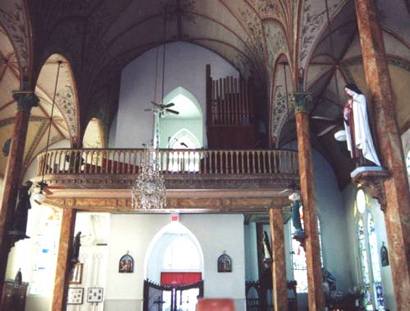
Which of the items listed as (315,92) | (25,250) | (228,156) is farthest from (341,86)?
(25,250)

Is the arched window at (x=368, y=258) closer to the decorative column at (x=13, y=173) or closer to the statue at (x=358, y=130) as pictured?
the statue at (x=358, y=130)

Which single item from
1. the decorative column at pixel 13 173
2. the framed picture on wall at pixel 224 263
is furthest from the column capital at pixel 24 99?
the framed picture on wall at pixel 224 263

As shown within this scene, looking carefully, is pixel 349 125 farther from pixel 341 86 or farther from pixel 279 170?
pixel 341 86

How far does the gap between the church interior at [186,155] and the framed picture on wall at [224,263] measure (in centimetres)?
4

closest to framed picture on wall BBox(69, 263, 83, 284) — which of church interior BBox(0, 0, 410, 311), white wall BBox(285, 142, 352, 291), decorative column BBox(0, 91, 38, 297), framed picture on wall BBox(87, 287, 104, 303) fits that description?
church interior BBox(0, 0, 410, 311)

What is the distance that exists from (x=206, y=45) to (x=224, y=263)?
9776 millimetres

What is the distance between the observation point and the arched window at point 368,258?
17.2 m

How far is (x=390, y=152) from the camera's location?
550 cm

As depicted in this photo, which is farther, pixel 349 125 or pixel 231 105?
pixel 231 105

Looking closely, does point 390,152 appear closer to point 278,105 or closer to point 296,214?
point 296,214

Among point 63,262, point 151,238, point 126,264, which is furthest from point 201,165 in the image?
point 63,262

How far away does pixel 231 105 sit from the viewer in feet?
54.3

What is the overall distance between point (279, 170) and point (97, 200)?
639cm

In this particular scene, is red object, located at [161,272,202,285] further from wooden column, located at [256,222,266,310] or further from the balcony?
the balcony
